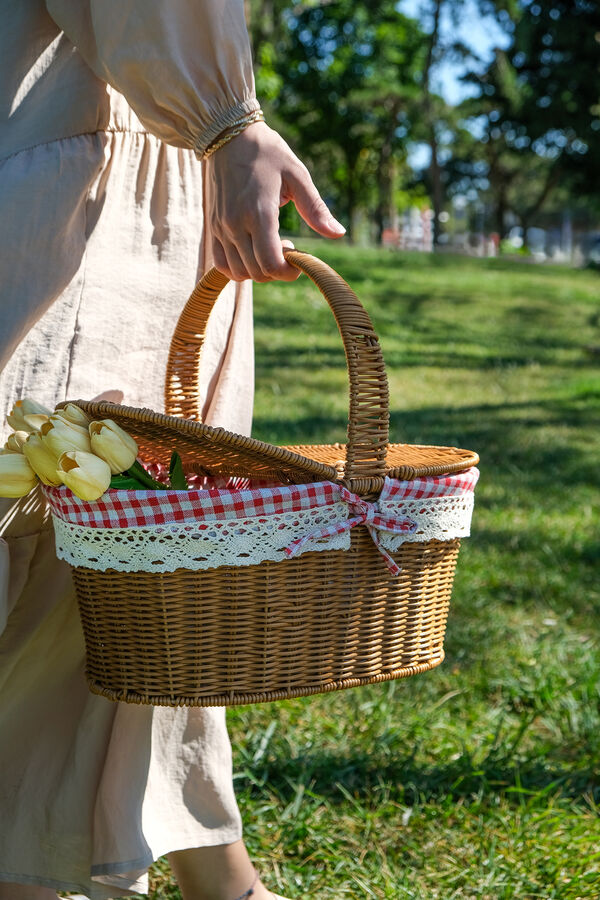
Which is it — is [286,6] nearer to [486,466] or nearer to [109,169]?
[486,466]

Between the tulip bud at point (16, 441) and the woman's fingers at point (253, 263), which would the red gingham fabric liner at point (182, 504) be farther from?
the woman's fingers at point (253, 263)

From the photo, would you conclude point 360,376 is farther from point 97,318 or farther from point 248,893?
point 248,893

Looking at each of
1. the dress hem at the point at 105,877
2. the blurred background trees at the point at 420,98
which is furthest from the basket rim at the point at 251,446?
the blurred background trees at the point at 420,98

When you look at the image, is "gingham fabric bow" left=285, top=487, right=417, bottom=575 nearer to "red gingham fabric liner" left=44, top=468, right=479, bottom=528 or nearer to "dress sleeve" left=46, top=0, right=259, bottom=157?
"red gingham fabric liner" left=44, top=468, right=479, bottom=528

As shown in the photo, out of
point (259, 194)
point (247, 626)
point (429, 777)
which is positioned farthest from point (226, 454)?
point (429, 777)

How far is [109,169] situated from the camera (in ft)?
4.91

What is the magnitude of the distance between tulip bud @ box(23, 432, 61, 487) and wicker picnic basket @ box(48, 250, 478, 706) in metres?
0.03

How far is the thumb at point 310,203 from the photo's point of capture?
51.9 inches

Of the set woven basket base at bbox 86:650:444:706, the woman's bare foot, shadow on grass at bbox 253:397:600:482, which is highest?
woven basket base at bbox 86:650:444:706

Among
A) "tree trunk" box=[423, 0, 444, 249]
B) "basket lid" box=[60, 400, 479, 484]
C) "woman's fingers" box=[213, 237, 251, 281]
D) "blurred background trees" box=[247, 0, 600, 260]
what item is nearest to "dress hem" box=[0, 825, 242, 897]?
"basket lid" box=[60, 400, 479, 484]

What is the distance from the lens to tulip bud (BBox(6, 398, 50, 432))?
4.25 ft

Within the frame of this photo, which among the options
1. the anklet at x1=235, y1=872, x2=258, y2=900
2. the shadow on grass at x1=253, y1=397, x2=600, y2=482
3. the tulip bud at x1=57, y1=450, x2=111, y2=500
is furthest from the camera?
the shadow on grass at x1=253, y1=397, x2=600, y2=482

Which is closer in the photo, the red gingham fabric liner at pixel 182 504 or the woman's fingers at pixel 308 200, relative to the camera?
the red gingham fabric liner at pixel 182 504

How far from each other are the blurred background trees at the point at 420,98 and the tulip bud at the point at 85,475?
15.6 meters
